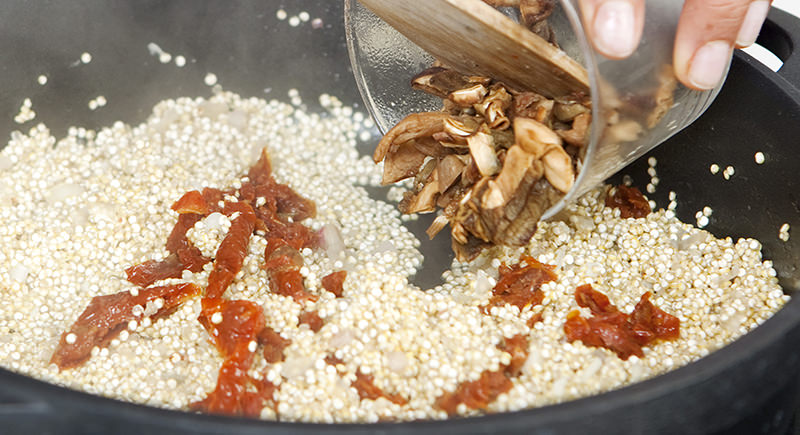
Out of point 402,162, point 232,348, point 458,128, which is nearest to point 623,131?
point 458,128

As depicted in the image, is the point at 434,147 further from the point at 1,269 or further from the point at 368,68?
the point at 1,269

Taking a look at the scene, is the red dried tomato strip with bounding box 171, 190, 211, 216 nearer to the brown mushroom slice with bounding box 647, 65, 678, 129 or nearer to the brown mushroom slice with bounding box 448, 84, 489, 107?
the brown mushroom slice with bounding box 448, 84, 489, 107

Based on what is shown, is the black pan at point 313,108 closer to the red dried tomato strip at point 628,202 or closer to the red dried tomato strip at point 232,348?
the red dried tomato strip at point 628,202

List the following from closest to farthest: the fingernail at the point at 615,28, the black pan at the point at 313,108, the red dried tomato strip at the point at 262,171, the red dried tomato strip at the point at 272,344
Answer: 1. the black pan at the point at 313,108
2. the fingernail at the point at 615,28
3. the red dried tomato strip at the point at 272,344
4. the red dried tomato strip at the point at 262,171

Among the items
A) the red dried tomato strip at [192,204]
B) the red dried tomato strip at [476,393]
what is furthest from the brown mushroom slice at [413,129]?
the red dried tomato strip at [476,393]

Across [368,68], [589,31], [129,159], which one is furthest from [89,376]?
[589,31]
